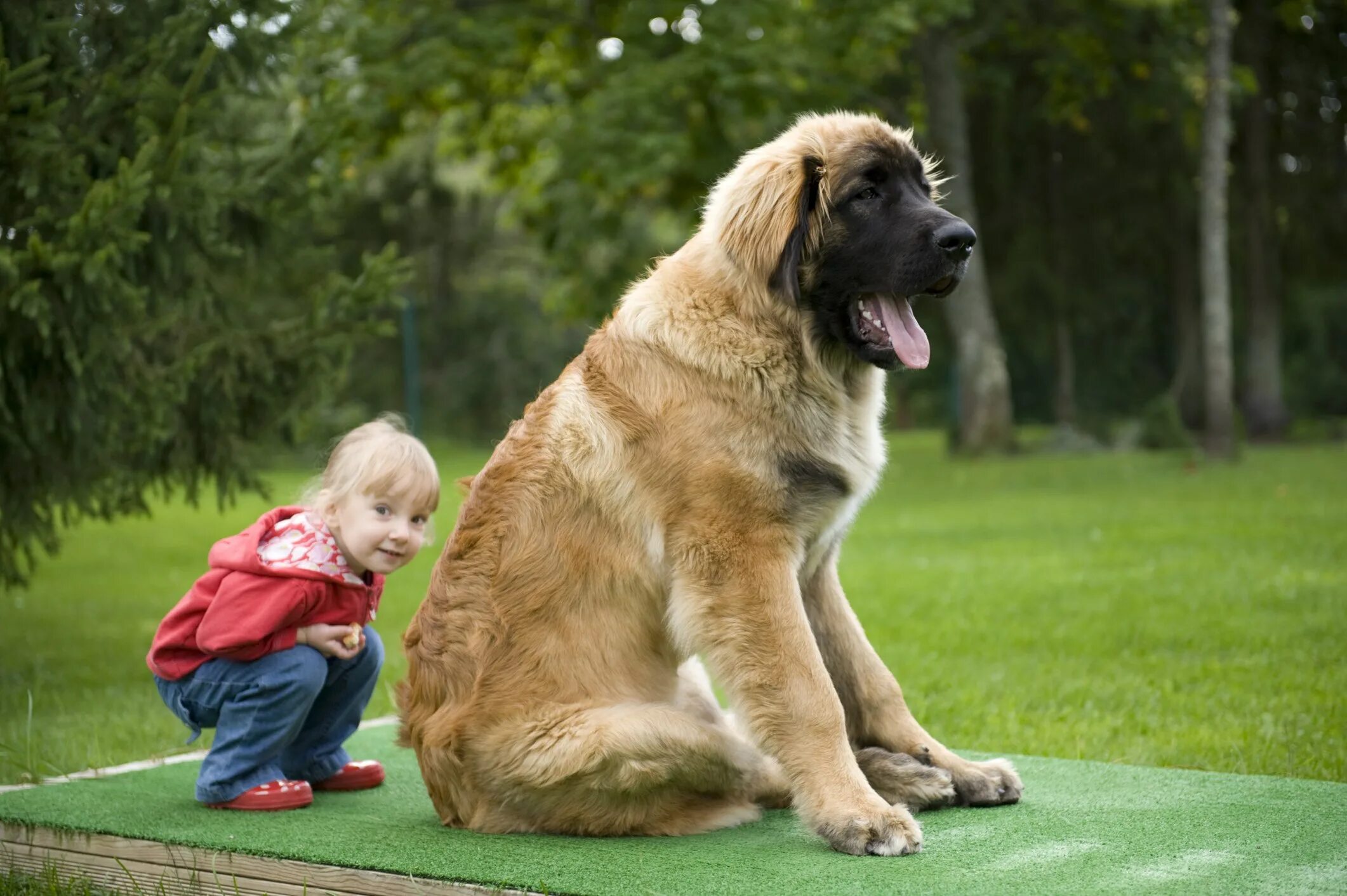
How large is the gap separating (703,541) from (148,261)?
4.12 m

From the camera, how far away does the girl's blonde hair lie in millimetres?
3775

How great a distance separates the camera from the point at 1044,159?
26.2 m

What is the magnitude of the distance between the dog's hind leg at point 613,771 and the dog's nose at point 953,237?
140 centimetres

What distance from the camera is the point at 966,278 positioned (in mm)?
19109

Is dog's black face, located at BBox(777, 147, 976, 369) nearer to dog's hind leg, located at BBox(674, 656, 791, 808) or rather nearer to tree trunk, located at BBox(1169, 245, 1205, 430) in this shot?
dog's hind leg, located at BBox(674, 656, 791, 808)

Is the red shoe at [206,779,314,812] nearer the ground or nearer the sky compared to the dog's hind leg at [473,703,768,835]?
nearer the ground

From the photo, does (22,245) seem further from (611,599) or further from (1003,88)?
(1003,88)

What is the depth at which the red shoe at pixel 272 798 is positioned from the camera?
3924 mm

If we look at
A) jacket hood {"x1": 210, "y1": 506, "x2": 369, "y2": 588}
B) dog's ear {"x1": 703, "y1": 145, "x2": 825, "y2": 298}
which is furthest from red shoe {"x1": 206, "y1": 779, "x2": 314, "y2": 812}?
dog's ear {"x1": 703, "y1": 145, "x2": 825, "y2": 298}

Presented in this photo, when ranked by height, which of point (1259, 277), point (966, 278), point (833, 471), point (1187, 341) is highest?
point (833, 471)

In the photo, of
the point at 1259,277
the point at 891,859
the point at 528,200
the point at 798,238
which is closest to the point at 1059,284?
the point at 1259,277

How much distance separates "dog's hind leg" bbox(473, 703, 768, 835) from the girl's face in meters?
0.65

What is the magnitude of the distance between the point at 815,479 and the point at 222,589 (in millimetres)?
1683

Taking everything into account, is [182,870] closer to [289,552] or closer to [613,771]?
[289,552]
